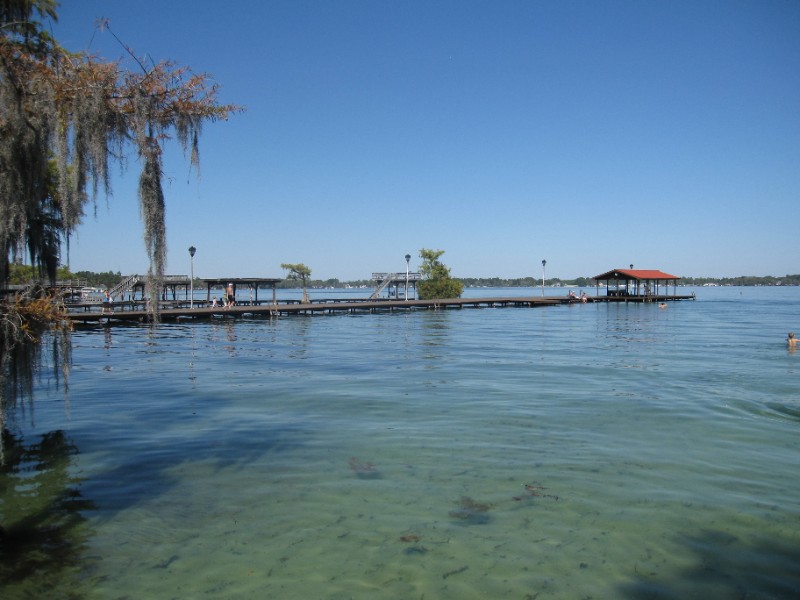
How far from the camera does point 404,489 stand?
7.48 m

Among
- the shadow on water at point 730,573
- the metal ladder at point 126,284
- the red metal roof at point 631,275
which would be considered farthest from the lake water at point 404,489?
the red metal roof at point 631,275

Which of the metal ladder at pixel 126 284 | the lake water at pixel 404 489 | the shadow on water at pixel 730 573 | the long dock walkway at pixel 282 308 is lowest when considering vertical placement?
the shadow on water at pixel 730 573

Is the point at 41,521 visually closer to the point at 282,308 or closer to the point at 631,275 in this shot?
the point at 282,308

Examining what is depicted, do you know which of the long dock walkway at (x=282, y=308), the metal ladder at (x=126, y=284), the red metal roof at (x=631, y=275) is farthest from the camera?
the red metal roof at (x=631, y=275)

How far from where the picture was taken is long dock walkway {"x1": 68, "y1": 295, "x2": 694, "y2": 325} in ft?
122

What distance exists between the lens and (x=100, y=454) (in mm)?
8977

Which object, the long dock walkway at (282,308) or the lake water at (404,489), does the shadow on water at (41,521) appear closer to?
the lake water at (404,489)

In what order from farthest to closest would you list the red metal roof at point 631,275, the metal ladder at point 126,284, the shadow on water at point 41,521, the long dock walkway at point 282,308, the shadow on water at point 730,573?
the red metal roof at point 631,275
the metal ladder at point 126,284
the long dock walkway at point 282,308
the shadow on water at point 41,521
the shadow on water at point 730,573

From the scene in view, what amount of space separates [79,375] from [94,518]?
39.3 feet

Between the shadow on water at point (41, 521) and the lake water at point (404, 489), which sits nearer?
the shadow on water at point (41, 521)

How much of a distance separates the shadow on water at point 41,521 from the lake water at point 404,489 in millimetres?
28

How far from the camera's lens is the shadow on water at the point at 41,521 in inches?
207

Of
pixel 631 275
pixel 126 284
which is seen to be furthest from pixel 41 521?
pixel 631 275

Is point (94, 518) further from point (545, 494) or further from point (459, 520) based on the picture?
point (545, 494)
